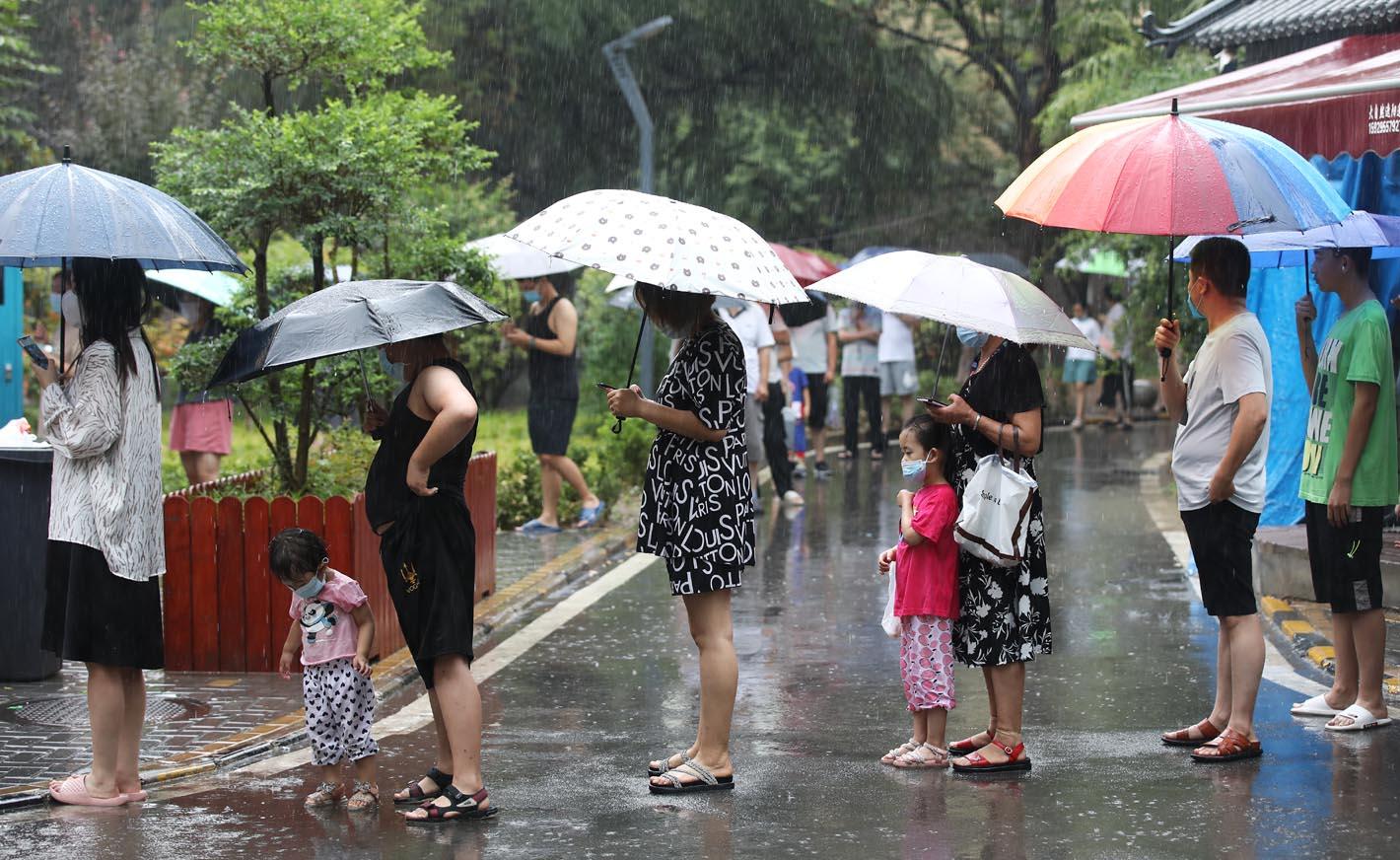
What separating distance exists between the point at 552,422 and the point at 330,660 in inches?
264

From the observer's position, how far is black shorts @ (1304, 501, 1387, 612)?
684 cm

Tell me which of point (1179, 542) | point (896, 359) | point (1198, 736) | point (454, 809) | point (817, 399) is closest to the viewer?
point (454, 809)

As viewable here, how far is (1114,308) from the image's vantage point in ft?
86.5

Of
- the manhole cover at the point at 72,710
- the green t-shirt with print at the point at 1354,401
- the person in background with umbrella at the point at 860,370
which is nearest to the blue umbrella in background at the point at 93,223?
the manhole cover at the point at 72,710

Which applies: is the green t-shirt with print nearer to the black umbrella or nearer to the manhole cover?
the black umbrella

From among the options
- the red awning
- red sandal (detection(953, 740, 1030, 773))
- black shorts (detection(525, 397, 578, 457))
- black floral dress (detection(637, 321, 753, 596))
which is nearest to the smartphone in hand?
black floral dress (detection(637, 321, 753, 596))

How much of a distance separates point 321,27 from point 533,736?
4478 millimetres

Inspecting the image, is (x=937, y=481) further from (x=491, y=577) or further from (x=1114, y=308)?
(x=1114, y=308)

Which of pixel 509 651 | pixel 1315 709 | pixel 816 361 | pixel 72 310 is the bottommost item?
pixel 509 651

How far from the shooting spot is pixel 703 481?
607 cm

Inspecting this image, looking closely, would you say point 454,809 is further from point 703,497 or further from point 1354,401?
point 1354,401

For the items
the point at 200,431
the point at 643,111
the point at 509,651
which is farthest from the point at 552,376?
the point at 643,111

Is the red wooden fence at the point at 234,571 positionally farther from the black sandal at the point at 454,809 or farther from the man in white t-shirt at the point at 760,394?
the man in white t-shirt at the point at 760,394

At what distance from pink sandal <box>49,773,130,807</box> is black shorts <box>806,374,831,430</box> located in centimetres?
1248
